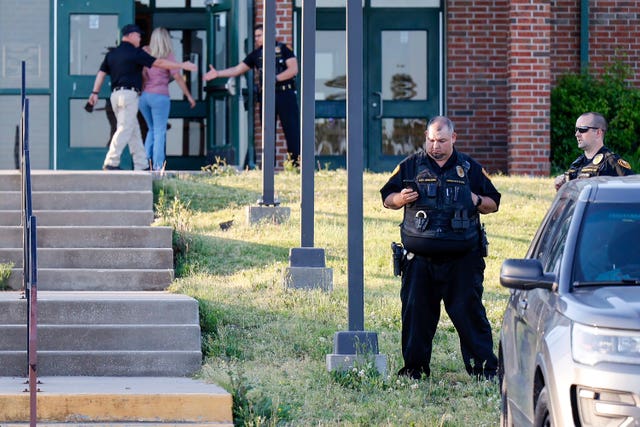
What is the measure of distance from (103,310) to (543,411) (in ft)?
16.2

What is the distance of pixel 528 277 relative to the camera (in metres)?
6.02

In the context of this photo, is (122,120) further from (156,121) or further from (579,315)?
(579,315)

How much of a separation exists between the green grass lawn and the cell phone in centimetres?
122

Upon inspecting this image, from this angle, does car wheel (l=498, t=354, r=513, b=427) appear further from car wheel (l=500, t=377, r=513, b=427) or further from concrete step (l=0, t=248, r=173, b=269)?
concrete step (l=0, t=248, r=173, b=269)

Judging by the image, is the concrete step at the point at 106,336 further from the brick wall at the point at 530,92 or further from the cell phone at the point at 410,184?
the brick wall at the point at 530,92

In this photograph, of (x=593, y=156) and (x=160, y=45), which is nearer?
(x=593, y=156)

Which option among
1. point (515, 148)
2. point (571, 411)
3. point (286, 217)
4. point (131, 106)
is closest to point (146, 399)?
point (571, 411)

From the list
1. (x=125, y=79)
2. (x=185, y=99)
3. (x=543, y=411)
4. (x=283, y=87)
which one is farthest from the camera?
(x=185, y=99)

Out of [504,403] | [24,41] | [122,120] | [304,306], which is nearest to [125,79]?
[122,120]

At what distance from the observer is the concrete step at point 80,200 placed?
13688 millimetres

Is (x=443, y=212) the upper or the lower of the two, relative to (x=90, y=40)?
lower

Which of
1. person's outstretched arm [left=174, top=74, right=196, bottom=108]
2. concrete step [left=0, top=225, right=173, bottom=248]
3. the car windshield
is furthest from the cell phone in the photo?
person's outstretched arm [left=174, top=74, right=196, bottom=108]

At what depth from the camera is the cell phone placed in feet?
29.8

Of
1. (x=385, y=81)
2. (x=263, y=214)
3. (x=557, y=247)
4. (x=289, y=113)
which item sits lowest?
(x=263, y=214)
